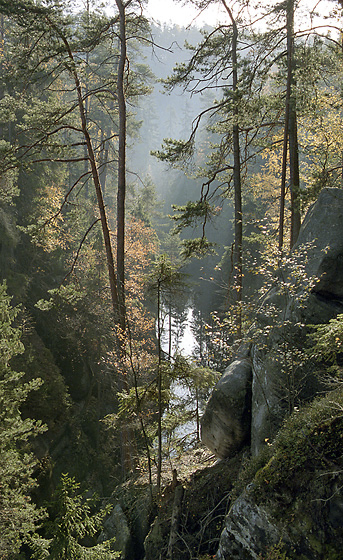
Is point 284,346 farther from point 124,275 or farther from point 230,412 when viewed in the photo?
point 124,275

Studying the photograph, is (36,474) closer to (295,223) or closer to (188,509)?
(188,509)

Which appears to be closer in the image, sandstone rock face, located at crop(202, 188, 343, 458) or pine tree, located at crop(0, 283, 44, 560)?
sandstone rock face, located at crop(202, 188, 343, 458)

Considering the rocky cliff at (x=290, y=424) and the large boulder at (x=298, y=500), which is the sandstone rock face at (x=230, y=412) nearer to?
the rocky cliff at (x=290, y=424)

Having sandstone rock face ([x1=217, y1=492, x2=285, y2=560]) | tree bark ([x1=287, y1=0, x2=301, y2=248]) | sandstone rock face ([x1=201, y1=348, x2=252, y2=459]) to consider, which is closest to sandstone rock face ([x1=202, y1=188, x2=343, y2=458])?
sandstone rock face ([x1=201, y1=348, x2=252, y2=459])

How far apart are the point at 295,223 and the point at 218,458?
20.3 ft

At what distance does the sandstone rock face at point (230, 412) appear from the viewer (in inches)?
264

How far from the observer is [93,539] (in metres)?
12.0

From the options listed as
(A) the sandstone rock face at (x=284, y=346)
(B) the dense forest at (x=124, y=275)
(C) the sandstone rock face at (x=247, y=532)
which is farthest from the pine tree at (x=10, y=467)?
(C) the sandstone rock face at (x=247, y=532)

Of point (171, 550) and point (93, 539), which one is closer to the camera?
point (171, 550)

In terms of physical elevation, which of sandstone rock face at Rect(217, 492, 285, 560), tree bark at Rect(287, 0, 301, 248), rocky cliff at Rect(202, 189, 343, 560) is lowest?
sandstone rock face at Rect(217, 492, 285, 560)

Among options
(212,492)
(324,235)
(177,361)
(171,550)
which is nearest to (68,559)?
(171,550)

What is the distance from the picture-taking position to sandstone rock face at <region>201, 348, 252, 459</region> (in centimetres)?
671

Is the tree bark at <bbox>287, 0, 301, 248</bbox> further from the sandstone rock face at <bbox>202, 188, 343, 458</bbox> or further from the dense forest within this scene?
the sandstone rock face at <bbox>202, 188, 343, 458</bbox>

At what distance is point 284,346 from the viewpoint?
535 centimetres
